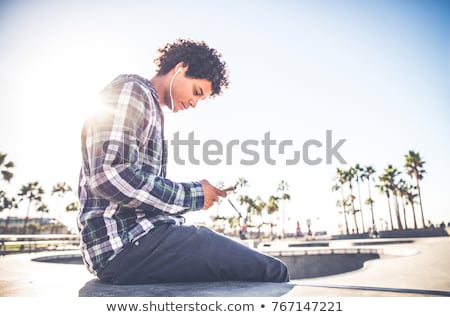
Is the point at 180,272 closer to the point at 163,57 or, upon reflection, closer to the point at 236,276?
the point at 236,276

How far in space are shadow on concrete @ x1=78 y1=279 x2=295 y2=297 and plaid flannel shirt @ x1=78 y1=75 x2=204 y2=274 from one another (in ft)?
0.55

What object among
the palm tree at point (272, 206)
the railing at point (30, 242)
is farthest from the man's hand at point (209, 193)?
the palm tree at point (272, 206)

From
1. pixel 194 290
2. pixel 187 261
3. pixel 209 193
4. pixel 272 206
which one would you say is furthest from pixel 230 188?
pixel 272 206

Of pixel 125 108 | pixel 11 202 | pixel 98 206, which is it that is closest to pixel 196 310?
pixel 98 206

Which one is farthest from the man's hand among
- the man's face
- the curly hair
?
the curly hair

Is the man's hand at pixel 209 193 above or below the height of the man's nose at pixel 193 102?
below

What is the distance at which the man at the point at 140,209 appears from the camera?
130 centimetres

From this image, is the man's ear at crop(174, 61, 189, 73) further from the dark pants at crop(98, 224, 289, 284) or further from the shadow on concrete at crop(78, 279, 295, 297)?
Answer: the shadow on concrete at crop(78, 279, 295, 297)

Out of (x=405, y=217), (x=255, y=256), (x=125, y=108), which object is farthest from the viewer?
(x=405, y=217)

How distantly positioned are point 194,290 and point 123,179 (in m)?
0.59

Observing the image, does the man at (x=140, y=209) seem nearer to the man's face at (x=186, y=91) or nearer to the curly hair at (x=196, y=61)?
the man's face at (x=186, y=91)

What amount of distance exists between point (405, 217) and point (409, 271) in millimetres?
51226

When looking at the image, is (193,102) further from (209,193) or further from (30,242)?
(30,242)

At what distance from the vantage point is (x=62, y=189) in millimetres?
48969
